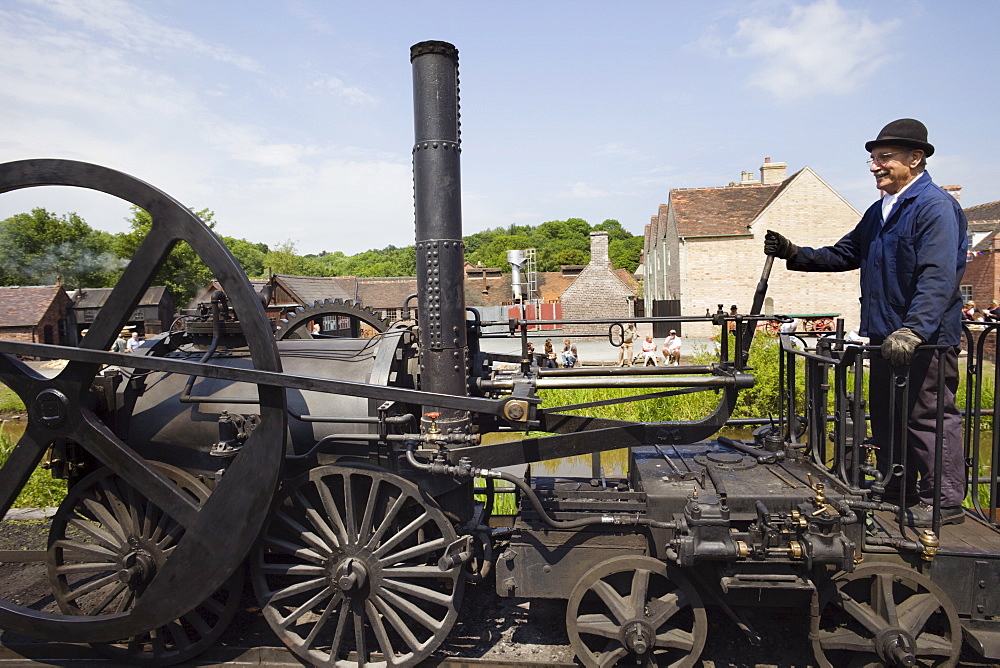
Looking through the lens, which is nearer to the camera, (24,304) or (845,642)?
(845,642)

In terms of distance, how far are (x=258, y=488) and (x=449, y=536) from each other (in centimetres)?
107

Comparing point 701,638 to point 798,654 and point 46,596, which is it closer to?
point 798,654

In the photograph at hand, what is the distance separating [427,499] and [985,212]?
44.1 m

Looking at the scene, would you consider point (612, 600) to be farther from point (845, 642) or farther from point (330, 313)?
point (330, 313)

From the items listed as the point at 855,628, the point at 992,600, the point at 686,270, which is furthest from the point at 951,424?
the point at 686,270

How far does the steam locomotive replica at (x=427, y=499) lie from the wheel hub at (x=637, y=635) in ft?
0.04

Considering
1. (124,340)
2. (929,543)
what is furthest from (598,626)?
(124,340)

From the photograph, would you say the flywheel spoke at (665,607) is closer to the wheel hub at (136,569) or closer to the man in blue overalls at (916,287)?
the man in blue overalls at (916,287)

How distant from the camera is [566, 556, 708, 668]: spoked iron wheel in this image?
3355 mm

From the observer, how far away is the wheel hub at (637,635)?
3.31 meters

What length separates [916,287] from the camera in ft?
11.0

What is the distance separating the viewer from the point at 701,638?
3.38 metres

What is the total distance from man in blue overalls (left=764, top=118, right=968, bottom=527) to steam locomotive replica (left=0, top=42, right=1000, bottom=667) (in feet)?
0.54

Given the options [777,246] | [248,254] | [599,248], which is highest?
[248,254]
